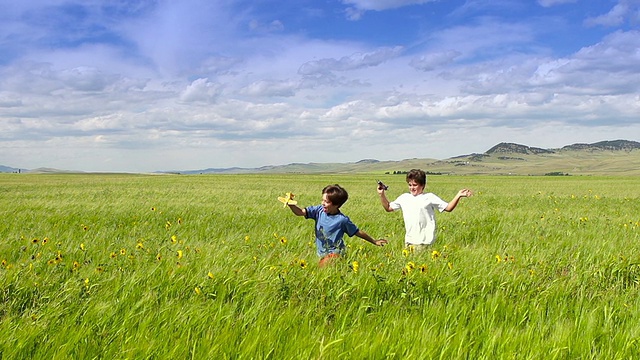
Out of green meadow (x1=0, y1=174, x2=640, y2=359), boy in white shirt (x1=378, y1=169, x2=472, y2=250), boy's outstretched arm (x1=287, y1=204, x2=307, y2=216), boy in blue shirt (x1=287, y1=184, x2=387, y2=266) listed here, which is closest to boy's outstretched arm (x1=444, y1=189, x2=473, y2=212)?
boy in white shirt (x1=378, y1=169, x2=472, y2=250)

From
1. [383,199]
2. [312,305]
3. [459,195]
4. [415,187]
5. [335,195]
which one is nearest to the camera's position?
[312,305]

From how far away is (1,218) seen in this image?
31.9 feet

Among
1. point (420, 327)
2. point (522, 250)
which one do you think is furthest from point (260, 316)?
point (522, 250)

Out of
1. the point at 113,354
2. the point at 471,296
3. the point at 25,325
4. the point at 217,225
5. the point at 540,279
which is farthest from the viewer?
the point at 217,225

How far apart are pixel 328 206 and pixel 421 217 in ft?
5.88

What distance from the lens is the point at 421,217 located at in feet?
23.7

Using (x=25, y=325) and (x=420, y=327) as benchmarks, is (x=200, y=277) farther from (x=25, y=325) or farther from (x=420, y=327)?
(x=420, y=327)

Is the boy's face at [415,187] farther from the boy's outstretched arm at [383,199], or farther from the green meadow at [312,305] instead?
the green meadow at [312,305]

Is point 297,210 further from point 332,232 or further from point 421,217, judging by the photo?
point 421,217

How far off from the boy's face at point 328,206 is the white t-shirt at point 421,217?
4.50 ft

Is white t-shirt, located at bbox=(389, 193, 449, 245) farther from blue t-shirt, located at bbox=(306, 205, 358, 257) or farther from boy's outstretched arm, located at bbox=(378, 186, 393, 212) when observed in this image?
blue t-shirt, located at bbox=(306, 205, 358, 257)

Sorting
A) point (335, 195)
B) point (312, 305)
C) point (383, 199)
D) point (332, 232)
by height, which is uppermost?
point (335, 195)

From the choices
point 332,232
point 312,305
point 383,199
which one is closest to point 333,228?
point 332,232

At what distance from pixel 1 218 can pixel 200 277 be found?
784 cm
